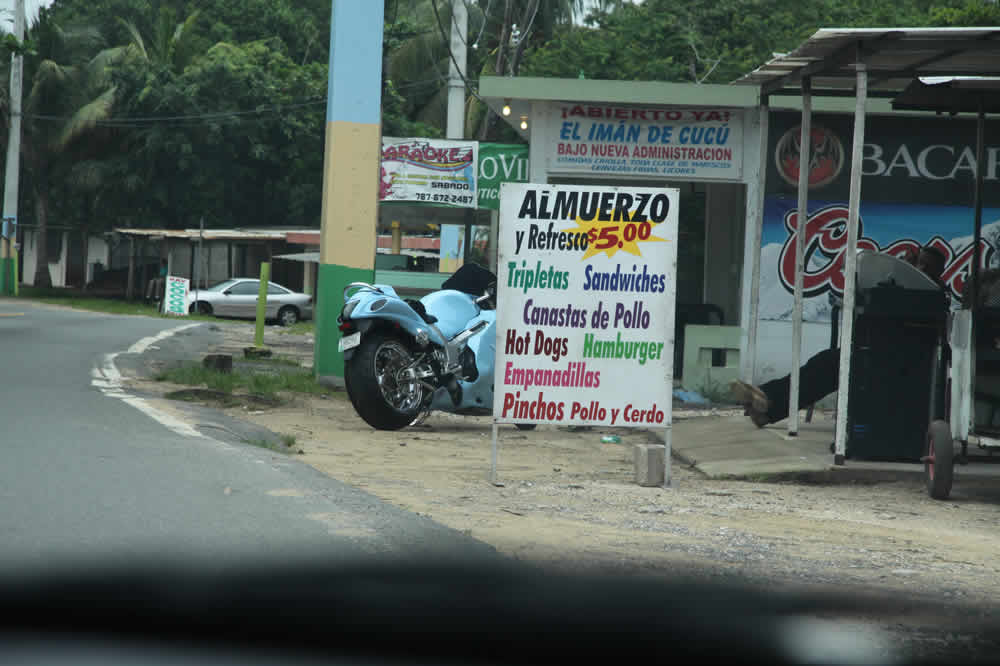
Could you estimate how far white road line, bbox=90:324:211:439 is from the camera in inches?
393

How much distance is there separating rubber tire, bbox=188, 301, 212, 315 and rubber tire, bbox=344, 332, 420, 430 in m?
29.4

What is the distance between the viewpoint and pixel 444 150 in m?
16.7

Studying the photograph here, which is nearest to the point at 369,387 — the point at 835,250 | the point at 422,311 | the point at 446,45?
the point at 422,311

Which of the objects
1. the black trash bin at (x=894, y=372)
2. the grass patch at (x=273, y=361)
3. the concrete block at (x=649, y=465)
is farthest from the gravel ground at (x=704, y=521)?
the grass patch at (x=273, y=361)

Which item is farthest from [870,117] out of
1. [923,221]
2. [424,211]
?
[424,211]

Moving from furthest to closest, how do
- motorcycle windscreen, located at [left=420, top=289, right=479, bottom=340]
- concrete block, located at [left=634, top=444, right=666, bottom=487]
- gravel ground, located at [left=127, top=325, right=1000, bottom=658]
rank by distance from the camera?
1. motorcycle windscreen, located at [left=420, top=289, right=479, bottom=340]
2. concrete block, located at [left=634, top=444, right=666, bottom=487]
3. gravel ground, located at [left=127, top=325, right=1000, bottom=658]

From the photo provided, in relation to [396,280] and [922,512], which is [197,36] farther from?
[922,512]

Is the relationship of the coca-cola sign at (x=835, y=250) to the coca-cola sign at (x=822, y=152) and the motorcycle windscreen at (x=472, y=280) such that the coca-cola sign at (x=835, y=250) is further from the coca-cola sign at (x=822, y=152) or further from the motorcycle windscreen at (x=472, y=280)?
the motorcycle windscreen at (x=472, y=280)

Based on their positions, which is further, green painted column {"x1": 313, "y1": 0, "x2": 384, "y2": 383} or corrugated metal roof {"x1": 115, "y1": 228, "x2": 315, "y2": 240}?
corrugated metal roof {"x1": 115, "y1": 228, "x2": 315, "y2": 240}

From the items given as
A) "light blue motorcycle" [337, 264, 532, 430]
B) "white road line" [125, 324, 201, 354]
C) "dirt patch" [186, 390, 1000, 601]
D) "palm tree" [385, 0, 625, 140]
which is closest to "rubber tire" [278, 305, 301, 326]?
"palm tree" [385, 0, 625, 140]

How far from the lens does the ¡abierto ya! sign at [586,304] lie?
29.6 ft

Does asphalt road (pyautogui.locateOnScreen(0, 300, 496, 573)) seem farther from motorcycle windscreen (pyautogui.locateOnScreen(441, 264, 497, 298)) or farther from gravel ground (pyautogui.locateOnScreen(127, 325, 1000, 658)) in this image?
motorcycle windscreen (pyautogui.locateOnScreen(441, 264, 497, 298))

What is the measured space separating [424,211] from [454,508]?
12.7 m

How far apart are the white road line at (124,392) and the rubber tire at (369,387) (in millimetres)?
1601
